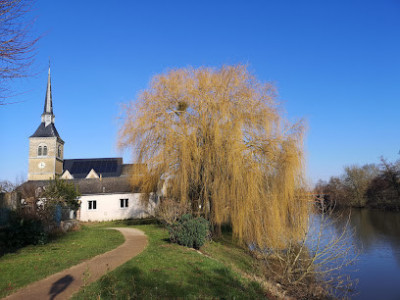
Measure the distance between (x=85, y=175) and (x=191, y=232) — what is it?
41.4m

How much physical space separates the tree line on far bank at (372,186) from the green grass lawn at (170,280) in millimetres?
30763

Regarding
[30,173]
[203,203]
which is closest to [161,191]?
[203,203]

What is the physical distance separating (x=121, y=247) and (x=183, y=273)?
4255 mm

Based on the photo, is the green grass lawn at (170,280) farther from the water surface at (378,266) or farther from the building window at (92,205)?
the building window at (92,205)

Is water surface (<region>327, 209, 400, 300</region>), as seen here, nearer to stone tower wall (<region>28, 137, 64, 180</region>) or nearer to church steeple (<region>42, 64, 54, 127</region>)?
stone tower wall (<region>28, 137, 64, 180</region>)

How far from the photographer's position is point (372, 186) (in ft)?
141

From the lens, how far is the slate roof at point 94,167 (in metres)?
48.7

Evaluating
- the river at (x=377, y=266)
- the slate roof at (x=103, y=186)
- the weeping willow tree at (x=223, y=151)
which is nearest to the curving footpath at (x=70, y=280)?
the weeping willow tree at (x=223, y=151)

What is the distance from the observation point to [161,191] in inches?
642

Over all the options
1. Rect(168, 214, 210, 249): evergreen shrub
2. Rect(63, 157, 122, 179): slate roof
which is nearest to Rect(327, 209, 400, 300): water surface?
Rect(168, 214, 210, 249): evergreen shrub

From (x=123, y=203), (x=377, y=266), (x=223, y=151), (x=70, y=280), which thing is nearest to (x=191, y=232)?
(x=223, y=151)

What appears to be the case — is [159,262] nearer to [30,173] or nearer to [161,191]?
[161,191]

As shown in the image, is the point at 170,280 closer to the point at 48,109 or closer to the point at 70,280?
the point at 70,280

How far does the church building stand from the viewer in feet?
87.9
